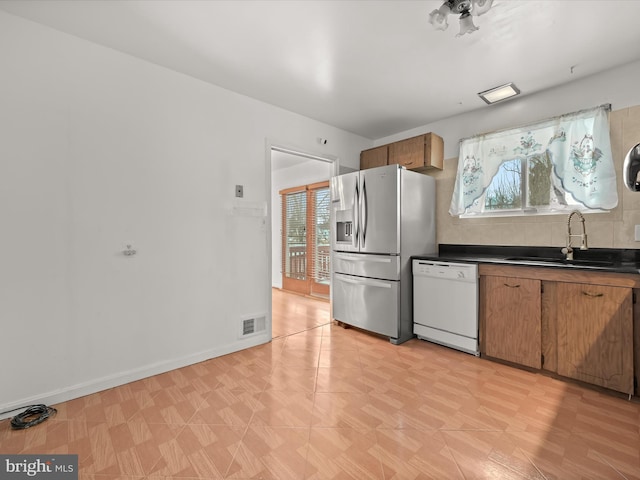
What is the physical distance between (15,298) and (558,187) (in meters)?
4.21

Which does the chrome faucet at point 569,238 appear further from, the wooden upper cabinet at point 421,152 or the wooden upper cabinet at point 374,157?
the wooden upper cabinet at point 374,157

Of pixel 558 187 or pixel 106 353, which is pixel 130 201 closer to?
pixel 106 353

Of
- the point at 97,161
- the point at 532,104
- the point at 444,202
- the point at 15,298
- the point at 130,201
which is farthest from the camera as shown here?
the point at 444,202

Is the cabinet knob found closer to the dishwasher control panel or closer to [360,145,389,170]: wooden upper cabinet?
the dishwasher control panel

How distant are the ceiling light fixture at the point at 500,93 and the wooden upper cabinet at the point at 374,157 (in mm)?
1197

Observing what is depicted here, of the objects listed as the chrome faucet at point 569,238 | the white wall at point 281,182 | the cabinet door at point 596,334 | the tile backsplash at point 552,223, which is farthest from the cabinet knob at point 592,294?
the white wall at point 281,182

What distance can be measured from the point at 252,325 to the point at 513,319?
2363 millimetres

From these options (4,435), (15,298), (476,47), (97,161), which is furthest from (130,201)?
(476,47)

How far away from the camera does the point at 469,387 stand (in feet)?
7.24

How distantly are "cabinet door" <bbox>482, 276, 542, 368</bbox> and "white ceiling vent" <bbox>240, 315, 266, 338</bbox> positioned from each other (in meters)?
2.12

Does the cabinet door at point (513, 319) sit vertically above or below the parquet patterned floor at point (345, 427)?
above

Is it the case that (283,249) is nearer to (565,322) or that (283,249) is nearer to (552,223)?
(552,223)

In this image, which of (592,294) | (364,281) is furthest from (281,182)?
(592,294)

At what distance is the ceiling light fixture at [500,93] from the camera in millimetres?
2768
